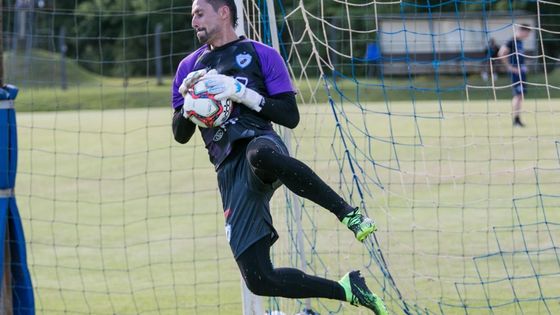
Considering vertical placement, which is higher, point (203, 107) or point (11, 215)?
point (203, 107)

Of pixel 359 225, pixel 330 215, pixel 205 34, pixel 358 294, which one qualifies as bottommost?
pixel 330 215

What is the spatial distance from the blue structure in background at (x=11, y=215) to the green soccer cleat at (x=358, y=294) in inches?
96.4

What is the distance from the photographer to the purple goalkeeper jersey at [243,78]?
15.5 ft

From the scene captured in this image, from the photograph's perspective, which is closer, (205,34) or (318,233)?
Answer: (205,34)

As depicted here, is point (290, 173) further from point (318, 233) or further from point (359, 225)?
point (318, 233)

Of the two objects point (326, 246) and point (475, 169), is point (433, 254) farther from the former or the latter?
point (475, 169)

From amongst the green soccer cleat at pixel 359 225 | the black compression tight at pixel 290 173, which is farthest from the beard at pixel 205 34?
the green soccer cleat at pixel 359 225

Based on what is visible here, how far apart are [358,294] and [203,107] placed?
121 cm

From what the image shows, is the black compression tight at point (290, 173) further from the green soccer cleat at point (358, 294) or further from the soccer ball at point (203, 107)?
the green soccer cleat at point (358, 294)

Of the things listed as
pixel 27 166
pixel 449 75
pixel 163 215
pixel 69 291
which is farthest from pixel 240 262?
pixel 449 75

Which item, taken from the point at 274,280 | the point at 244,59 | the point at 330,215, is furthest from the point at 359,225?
the point at 330,215

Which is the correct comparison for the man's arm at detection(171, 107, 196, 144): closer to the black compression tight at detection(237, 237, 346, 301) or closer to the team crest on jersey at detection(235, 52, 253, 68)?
the team crest on jersey at detection(235, 52, 253, 68)

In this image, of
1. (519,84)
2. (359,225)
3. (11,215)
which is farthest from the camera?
(519,84)

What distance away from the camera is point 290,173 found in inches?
177
